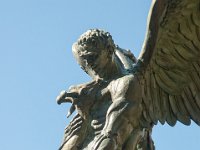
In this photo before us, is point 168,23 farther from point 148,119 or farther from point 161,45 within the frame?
point 148,119

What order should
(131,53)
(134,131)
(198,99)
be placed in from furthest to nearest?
1. (131,53)
2. (198,99)
3. (134,131)

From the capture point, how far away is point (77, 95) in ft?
30.1

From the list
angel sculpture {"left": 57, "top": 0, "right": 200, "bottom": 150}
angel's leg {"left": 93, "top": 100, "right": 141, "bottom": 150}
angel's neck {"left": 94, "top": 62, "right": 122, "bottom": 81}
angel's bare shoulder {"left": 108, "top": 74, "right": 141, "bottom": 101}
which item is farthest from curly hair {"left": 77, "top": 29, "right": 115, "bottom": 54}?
angel's leg {"left": 93, "top": 100, "right": 141, "bottom": 150}

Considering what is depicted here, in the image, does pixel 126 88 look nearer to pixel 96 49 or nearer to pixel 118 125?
pixel 118 125

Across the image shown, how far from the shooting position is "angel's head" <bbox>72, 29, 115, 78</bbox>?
29.7ft

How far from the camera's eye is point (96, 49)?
9.05 m

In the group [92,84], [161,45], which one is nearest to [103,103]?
[92,84]

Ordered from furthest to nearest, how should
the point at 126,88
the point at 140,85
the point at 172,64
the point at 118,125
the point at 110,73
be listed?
the point at 172,64
the point at 110,73
the point at 140,85
the point at 126,88
the point at 118,125

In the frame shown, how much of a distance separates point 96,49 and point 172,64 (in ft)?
2.98

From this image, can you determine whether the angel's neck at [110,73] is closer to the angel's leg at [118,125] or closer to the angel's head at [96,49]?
the angel's head at [96,49]

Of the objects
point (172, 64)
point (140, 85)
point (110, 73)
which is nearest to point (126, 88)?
point (140, 85)

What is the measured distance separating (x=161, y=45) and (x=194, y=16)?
45 cm

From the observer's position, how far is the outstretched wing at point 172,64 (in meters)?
9.00

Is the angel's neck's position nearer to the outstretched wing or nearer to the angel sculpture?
the angel sculpture
